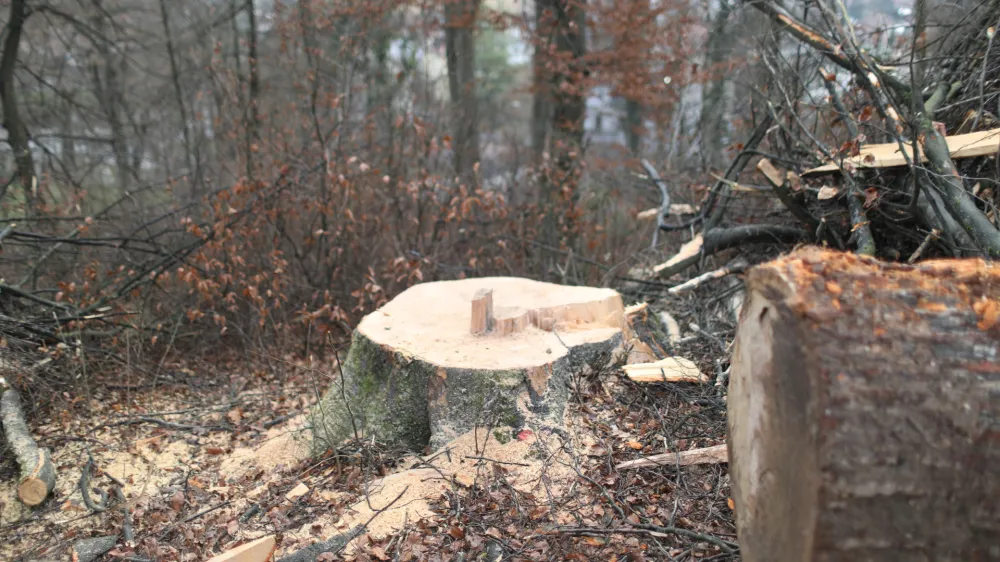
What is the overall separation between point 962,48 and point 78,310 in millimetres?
6570

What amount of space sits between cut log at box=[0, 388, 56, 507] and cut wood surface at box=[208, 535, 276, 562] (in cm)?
141

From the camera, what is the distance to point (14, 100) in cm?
691

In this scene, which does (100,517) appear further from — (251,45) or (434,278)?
(251,45)

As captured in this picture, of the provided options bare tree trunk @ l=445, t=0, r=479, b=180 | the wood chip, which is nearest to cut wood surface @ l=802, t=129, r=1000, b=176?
the wood chip

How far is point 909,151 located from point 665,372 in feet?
6.53

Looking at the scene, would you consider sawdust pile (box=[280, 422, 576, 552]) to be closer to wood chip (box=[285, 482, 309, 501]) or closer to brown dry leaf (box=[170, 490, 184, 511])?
wood chip (box=[285, 482, 309, 501])

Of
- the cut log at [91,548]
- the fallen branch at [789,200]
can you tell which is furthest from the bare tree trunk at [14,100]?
the fallen branch at [789,200]

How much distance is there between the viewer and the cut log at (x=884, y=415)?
4.99 feet

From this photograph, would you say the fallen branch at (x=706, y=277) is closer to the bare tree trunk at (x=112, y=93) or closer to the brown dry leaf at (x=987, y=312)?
the brown dry leaf at (x=987, y=312)

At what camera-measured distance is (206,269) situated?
5.48m

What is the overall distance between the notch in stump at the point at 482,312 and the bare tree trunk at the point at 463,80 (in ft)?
13.0

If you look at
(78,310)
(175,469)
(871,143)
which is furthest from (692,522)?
(78,310)

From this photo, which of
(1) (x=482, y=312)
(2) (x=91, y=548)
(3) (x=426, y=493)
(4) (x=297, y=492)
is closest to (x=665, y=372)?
(1) (x=482, y=312)

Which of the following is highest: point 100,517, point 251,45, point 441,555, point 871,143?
point 251,45
